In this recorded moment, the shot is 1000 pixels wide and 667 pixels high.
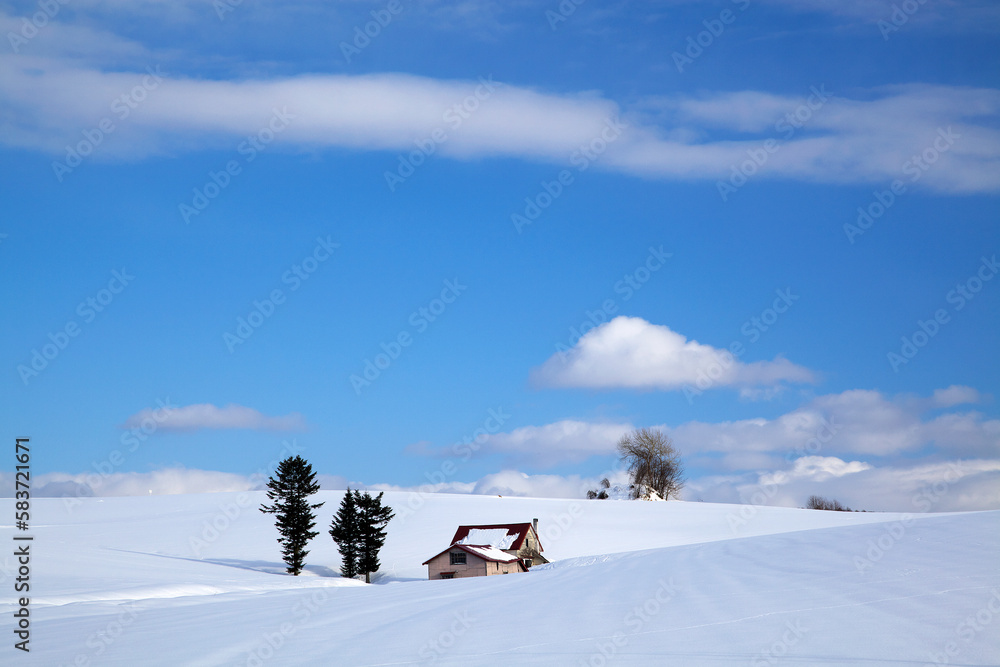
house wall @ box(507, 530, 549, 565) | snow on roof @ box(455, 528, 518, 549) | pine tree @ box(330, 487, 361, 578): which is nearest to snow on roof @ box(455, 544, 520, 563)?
snow on roof @ box(455, 528, 518, 549)

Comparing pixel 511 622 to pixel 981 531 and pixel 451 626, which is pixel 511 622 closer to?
pixel 451 626

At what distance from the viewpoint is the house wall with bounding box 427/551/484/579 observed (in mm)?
44406

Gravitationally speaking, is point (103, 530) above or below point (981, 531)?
above

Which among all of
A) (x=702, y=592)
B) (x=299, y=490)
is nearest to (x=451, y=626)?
(x=702, y=592)

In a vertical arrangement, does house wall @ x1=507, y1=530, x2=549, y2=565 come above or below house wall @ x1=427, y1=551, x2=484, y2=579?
above

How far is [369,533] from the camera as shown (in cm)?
4772

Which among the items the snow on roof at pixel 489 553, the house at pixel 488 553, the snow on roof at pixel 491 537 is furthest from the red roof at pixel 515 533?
the snow on roof at pixel 489 553

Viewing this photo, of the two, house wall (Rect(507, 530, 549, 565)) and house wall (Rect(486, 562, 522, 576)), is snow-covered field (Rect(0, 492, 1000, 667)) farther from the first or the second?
house wall (Rect(507, 530, 549, 565))

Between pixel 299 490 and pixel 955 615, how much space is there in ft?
142

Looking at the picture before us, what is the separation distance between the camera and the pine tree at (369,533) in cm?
4638

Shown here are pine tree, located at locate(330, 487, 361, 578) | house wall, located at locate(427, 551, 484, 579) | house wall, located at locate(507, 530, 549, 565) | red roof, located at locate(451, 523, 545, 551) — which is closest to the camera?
house wall, located at locate(427, 551, 484, 579)

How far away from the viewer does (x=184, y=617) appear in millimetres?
15531

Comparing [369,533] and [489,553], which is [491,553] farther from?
[369,533]

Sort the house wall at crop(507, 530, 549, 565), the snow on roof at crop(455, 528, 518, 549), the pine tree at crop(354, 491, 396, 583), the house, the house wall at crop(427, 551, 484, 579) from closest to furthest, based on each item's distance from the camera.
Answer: the house wall at crop(427, 551, 484, 579), the house, the pine tree at crop(354, 491, 396, 583), the house wall at crop(507, 530, 549, 565), the snow on roof at crop(455, 528, 518, 549)
